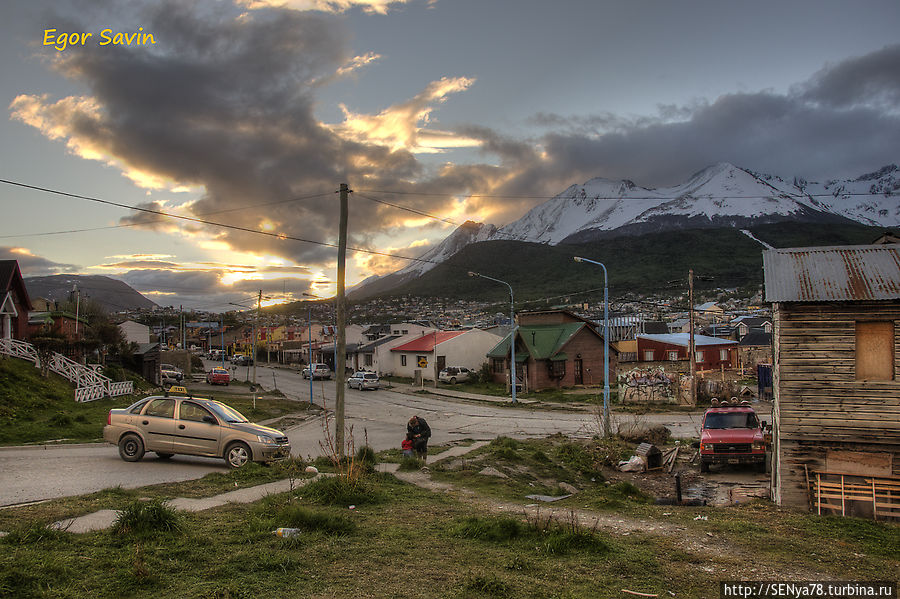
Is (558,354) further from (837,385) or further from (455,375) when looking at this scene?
(837,385)

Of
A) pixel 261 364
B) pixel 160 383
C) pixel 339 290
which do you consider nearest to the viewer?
pixel 339 290

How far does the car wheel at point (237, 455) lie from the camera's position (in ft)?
47.8

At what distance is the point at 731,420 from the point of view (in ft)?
62.3

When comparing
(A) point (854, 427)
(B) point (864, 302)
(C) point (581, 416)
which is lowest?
(C) point (581, 416)

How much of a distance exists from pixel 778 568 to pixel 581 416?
27.9 m

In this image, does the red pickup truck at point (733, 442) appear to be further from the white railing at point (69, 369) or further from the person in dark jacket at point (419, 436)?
the white railing at point (69, 369)

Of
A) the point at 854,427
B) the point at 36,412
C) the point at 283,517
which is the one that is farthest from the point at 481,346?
the point at 283,517

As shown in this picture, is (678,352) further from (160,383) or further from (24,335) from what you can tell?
(24,335)

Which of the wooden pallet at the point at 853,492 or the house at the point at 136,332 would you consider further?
the house at the point at 136,332

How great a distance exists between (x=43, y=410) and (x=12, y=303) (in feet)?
48.7

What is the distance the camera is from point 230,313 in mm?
186000

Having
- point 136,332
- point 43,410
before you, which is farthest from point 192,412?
point 136,332

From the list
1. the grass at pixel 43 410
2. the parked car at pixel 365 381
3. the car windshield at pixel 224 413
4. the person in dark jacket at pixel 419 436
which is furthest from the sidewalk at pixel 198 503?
the parked car at pixel 365 381

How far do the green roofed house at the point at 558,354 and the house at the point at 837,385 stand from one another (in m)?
34.4
